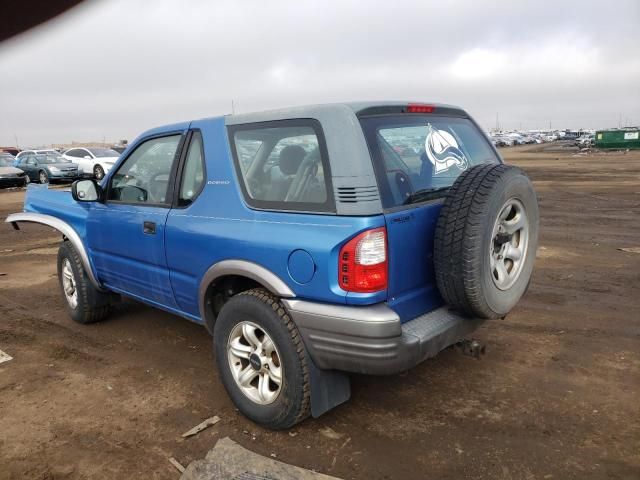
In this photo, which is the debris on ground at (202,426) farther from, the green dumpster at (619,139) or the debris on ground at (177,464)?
the green dumpster at (619,139)

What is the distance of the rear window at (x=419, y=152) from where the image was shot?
110 inches

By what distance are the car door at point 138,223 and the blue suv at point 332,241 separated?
4 cm

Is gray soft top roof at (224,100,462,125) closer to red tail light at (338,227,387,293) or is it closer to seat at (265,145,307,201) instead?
seat at (265,145,307,201)

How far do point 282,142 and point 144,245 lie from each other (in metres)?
1.44

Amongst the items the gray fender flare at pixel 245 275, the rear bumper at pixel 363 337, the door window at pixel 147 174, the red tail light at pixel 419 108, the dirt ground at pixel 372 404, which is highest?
the red tail light at pixel 419 108

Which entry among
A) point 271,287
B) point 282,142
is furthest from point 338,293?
point 282,142

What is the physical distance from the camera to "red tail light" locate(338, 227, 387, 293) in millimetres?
2582

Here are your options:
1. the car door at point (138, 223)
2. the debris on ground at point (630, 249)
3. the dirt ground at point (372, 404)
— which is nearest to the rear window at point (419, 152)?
the dirt ground at point (372, 404)

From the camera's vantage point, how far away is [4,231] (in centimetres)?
1117

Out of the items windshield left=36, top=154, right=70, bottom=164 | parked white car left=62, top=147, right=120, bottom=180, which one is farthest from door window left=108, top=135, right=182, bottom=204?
windshield left=36, top=154, right=70, bottom=164

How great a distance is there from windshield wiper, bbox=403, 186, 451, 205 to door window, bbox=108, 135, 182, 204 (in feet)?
5.70

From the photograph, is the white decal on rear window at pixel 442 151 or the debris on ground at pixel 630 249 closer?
the white decal on rear window at pixel 442 151

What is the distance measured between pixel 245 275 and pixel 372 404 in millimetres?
1206

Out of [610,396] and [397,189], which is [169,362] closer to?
[397,189]
